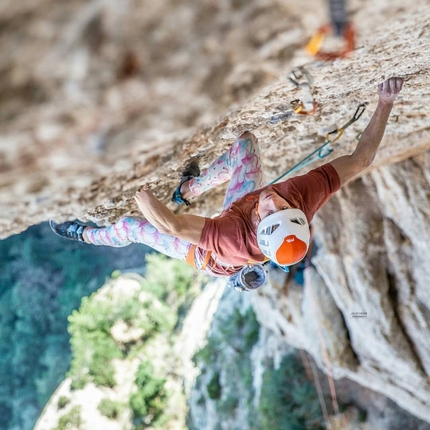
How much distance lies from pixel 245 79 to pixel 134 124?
29 centimetres

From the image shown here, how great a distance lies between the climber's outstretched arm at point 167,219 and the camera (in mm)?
1528

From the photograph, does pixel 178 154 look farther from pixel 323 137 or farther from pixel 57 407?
pixel 57 407

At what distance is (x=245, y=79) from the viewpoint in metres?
1.03

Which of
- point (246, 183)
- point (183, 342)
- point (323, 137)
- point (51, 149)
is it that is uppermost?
point (183, 342)

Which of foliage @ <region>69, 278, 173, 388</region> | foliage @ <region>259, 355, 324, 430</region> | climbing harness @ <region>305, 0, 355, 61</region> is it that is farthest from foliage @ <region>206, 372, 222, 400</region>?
climbing harness @ <region>305, 0, 355, 61</region>

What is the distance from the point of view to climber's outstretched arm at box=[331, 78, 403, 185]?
1702 mm

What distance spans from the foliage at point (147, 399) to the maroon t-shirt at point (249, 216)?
331 inches

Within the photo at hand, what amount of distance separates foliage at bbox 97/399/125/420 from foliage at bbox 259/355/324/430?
4007mm

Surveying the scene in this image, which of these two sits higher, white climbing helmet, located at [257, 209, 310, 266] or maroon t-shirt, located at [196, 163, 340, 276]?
maroon t-shirt, located at [196, 163, 340, 276]

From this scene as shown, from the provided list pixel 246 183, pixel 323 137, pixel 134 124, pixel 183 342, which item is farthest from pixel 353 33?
pixel 183 342

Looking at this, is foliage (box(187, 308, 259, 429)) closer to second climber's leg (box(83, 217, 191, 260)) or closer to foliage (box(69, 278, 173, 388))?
foliage (box(69, 278, 173, 388))

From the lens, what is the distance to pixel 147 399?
9258 mm

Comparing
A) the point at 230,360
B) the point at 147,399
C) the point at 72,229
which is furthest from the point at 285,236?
the point at 147,399

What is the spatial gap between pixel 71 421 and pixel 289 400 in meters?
5.05
